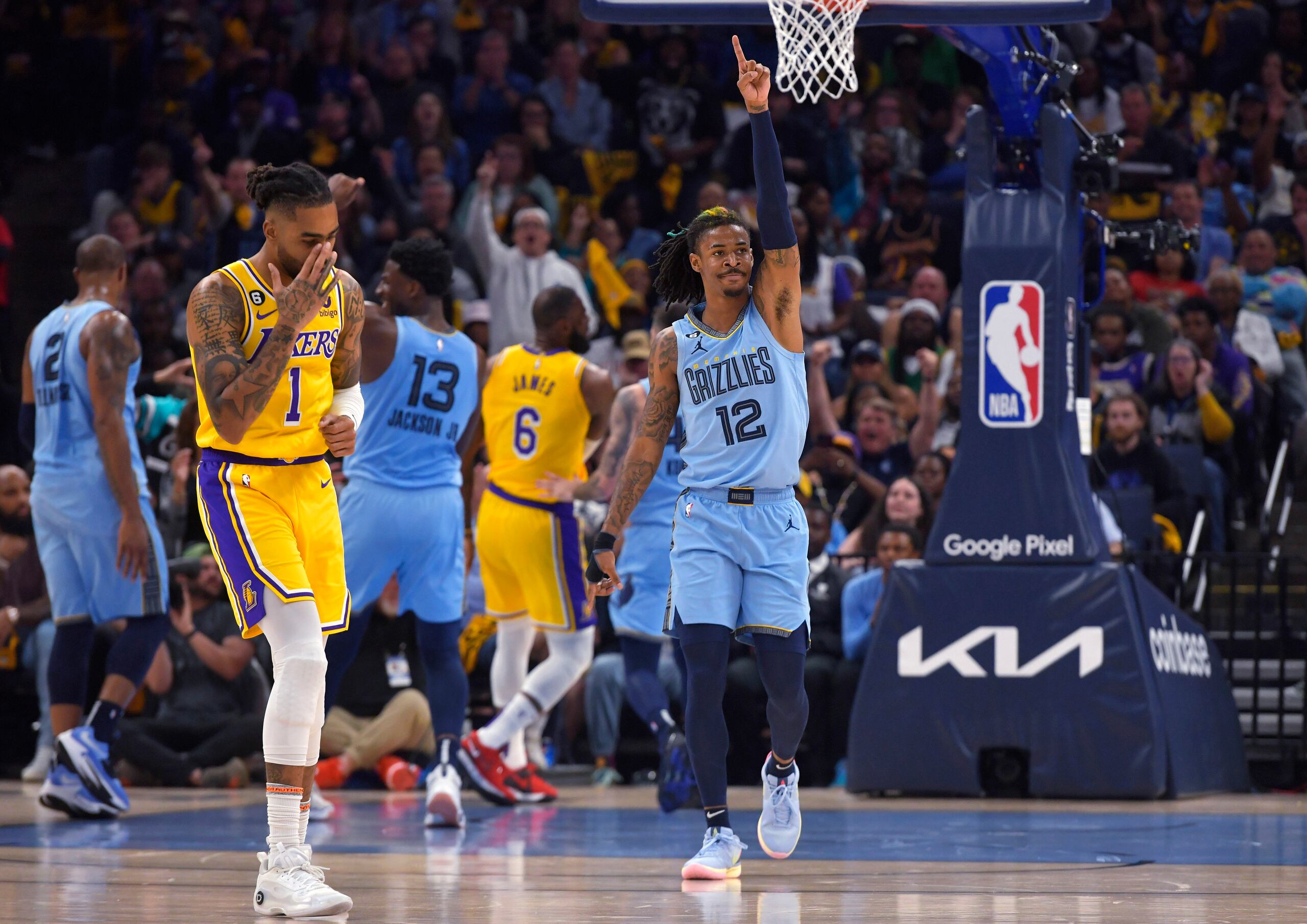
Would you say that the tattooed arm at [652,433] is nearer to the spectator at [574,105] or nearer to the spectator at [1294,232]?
the spectator at [1294,232]

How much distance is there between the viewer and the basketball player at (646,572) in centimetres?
838

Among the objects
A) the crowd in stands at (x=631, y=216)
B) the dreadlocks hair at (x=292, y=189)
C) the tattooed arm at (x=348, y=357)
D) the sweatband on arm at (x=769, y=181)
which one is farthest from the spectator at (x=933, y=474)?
the dreadlocks hair at (x=292, y=189)

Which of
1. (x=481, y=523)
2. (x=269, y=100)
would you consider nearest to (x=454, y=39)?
(x=269, y=100)

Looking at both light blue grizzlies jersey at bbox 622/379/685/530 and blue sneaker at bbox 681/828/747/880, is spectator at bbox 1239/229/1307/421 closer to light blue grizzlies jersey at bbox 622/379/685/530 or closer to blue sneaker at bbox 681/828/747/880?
light blue grizzlies jersey at bbox 622/379/685/530

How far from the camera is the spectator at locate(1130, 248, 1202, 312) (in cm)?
1366

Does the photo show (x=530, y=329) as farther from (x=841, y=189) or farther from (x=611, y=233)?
(x=841, y=189)

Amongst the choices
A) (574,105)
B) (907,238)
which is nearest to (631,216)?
(574,105)

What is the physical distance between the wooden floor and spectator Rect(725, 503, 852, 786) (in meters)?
1.34

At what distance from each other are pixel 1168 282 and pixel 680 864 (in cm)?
921

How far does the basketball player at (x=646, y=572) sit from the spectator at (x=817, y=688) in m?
1.27

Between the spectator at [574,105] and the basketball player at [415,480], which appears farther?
the spectator at [574,105]

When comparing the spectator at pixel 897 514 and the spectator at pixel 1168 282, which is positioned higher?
the spectator at pixel 1168 282

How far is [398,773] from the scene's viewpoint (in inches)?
400

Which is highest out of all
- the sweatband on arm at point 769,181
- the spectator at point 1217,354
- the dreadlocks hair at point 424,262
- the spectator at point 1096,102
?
the spectator at point 1096,102
